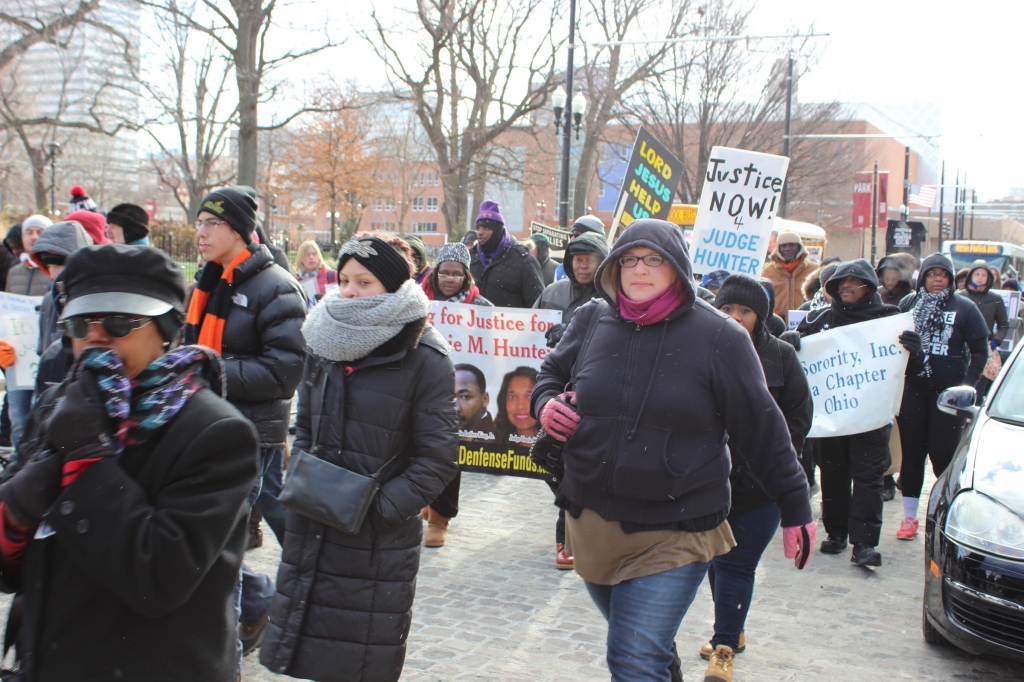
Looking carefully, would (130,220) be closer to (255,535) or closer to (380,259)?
(255,535)

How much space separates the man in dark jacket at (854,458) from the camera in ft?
19.8

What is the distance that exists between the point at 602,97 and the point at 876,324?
26.5 m

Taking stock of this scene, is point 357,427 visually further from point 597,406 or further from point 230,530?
point 230,530

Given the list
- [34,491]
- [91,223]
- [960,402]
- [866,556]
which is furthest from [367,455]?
[866,556]

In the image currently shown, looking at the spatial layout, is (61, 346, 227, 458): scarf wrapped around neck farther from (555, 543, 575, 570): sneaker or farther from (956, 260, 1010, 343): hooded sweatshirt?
(956, 260, 1010, 343): hooded sweatshirt

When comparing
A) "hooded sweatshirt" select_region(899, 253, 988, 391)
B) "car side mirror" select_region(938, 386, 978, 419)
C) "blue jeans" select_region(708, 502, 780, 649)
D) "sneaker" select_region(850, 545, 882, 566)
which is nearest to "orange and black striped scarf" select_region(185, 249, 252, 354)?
"blue jeans" select_region(708, 502, 780, 649)

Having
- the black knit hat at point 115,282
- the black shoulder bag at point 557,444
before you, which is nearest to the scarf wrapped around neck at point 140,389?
the black knit hat at point 115,282

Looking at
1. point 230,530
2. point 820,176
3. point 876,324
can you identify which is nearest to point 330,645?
point 230,530

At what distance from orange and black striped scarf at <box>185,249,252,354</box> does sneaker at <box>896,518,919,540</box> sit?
5.06m

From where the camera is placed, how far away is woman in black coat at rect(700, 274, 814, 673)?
4051 mm

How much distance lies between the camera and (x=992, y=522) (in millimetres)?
4105

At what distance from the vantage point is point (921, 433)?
261 inches

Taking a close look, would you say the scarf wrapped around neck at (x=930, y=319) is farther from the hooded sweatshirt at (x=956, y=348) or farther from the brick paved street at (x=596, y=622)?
the brick paved street at (x=596, y=622)

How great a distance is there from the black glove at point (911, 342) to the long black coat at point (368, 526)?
153 inches
